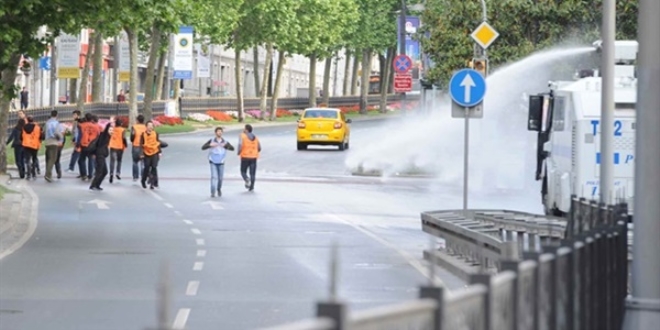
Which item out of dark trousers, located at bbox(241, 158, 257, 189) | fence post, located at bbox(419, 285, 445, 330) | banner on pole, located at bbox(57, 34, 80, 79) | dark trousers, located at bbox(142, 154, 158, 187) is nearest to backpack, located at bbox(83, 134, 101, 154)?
dark trousers, located at bbox(142, 154, 158, 187)

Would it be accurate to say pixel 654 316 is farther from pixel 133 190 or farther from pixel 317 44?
pixel 317 44

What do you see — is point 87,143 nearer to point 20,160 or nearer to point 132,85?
point 20,160

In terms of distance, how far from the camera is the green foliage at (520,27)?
5288cm

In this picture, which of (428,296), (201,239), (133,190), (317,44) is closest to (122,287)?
(201,239)

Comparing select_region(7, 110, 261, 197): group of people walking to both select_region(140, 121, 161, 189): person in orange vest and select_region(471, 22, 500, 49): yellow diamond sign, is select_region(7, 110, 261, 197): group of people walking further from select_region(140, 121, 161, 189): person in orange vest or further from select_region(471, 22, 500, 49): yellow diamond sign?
select_region(471, 22, 500, 49): yellow diamond sign

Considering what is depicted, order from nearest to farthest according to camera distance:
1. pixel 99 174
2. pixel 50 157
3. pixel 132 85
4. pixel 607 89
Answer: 1. pixel 607 89
2. pixel 99 174
3. pixel 50 157
4. pixel 132 85

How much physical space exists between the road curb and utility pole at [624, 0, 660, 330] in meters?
12.7

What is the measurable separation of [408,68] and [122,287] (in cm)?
4748

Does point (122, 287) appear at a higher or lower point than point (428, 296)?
lower

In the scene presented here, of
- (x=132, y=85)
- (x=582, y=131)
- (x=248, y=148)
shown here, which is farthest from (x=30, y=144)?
(x=132, y=85)

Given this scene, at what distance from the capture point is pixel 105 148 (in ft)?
146

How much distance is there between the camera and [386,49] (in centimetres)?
12062

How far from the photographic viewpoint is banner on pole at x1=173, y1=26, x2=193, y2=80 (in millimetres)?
83250

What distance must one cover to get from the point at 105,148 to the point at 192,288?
80.5 ft
